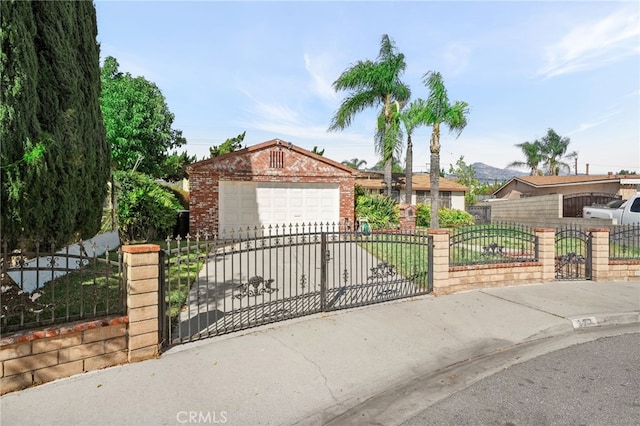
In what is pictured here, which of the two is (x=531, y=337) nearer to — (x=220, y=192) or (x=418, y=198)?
(x=220, y=192)

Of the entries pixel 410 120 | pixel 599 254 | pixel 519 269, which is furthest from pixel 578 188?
pixel 519 269

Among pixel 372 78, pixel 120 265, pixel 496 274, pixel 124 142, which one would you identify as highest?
pixel 372 78

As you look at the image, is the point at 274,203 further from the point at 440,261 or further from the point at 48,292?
the point at 48,292

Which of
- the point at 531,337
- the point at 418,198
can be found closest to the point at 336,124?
the point at 418,198

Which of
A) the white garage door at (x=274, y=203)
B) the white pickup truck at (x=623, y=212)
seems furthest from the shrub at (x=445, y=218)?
the white garage door at (x=274, y=203)

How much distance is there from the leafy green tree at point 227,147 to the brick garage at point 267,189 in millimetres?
8192

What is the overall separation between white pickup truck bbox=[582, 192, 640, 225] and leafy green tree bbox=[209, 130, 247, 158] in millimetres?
19831

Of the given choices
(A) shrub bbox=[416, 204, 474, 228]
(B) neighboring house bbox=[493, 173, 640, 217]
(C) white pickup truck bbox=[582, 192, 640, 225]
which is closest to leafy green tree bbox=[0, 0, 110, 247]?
(C) white pickup truck bbox=[582, 192, 640, 225]

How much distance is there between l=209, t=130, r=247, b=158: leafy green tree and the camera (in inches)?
A: 888

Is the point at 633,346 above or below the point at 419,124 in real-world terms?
below

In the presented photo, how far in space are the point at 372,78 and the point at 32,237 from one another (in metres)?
18.7

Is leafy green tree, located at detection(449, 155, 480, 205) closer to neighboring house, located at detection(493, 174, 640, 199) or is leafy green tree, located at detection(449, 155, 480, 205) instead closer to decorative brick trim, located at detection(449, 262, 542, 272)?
neighboring house, located at detection(493, 174, 640, 199)

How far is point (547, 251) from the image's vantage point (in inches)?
311

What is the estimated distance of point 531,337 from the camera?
5027 mm
